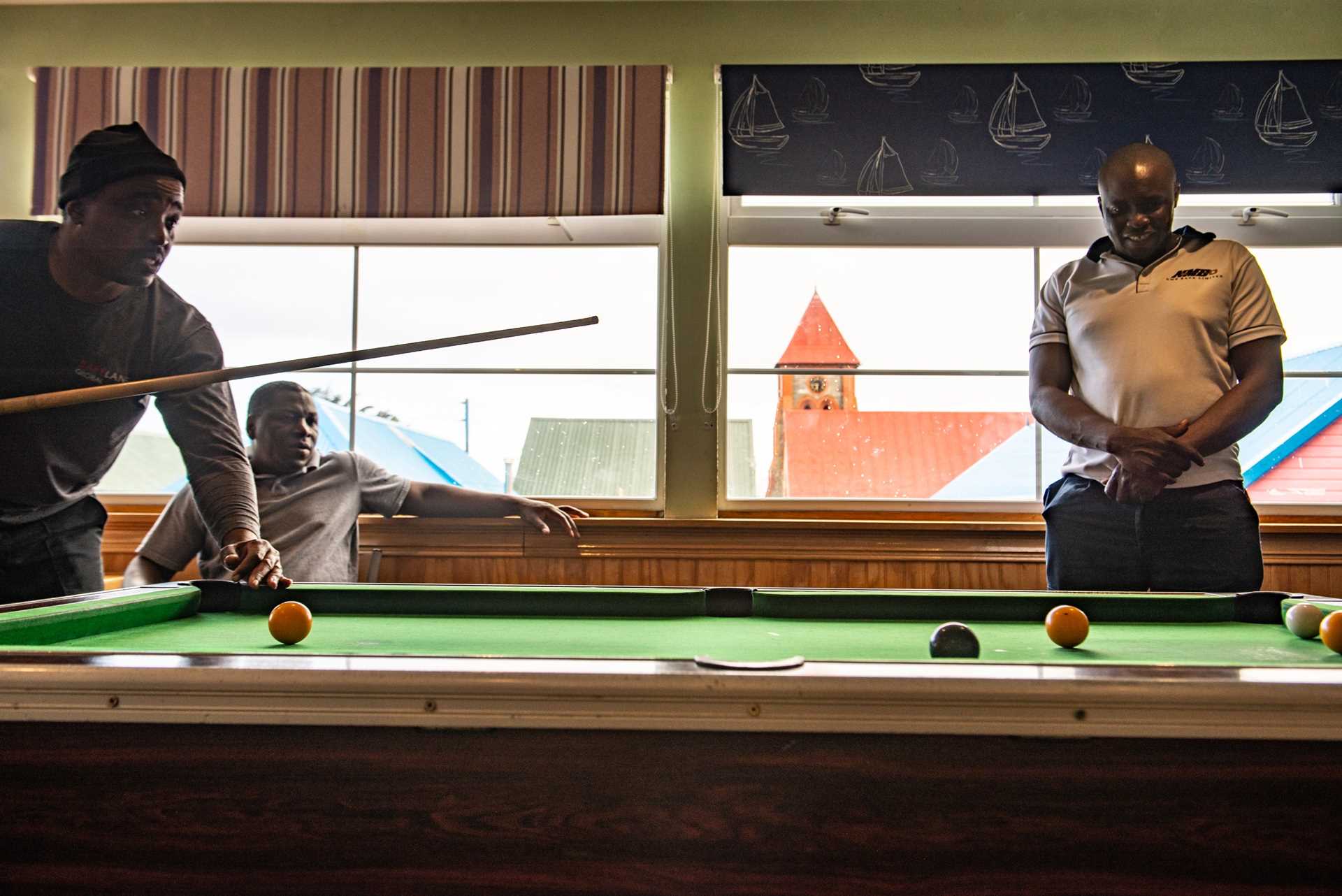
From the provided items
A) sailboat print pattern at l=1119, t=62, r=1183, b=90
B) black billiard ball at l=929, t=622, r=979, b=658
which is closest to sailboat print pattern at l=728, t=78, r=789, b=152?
sailboat print pattern at l=1119, t=62, r=1183, b=90

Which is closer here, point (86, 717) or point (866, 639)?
point (86, 717)

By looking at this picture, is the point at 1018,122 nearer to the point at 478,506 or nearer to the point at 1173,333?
the point at 1173,333

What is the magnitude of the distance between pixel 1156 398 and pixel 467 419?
208 cm

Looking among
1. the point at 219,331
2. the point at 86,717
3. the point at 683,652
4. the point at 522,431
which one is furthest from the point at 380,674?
the point at 219,331

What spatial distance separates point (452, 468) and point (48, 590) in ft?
4.60

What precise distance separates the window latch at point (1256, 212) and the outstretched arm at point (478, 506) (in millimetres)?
2384

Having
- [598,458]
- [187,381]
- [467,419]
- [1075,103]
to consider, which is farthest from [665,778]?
[1075,103]

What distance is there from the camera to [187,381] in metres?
1.92

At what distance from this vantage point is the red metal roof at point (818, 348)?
334 centimetres

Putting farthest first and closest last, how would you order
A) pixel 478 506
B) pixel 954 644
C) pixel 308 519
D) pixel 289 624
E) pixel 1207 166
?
pixel 1207 166, pixel 478 506, pixel 308 519, pixel 289 624, pixel 954 644

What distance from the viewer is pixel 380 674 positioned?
1.04m

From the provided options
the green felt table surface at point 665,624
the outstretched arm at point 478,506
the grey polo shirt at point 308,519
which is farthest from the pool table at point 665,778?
the outstretched arm at point 478,506

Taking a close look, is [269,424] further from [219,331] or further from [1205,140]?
[1205,140]

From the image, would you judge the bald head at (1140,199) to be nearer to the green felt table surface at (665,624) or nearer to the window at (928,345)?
the window at (928,345)
